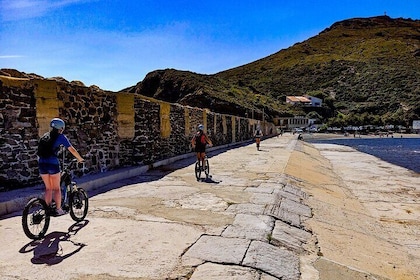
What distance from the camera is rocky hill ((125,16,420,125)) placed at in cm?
8869

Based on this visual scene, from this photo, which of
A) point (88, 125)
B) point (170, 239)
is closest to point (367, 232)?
point (170, 239)

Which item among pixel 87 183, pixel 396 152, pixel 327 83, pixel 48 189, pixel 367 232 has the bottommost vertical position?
pixel 396 152

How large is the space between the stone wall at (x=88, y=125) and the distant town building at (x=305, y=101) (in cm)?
10040

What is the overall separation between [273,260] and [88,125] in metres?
6.80

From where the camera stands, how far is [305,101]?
11262 centimetres

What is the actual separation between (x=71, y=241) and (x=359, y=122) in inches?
4279

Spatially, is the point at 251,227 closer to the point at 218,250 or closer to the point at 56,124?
the point at 218,250

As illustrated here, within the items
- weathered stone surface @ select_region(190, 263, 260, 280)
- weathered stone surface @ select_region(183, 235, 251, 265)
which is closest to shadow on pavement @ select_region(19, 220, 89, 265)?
weathered stone surface @ select_region(183, 235, 251, 265)

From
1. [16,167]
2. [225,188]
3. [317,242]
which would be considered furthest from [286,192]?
[16,167]

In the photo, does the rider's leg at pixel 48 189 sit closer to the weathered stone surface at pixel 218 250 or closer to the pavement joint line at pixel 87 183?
the pavement joint line at pixel 87 183

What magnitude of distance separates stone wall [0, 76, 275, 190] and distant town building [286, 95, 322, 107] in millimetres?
100404

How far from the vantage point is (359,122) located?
103375 mm

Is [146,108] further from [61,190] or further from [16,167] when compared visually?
[61,190]

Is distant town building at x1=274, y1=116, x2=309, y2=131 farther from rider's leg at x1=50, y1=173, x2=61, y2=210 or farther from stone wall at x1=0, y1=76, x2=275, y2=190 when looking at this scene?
rider's leg at x1=50, y1=173, x2=61, y2=210
